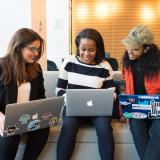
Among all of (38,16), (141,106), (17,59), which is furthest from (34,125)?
(38,16)

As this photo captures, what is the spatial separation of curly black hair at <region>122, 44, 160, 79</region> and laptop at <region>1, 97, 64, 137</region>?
0.60m

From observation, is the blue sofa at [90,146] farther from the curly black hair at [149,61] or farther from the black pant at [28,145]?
the curly black hair at [149,61]

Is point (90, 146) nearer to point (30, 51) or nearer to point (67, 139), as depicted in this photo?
point (67, 139)

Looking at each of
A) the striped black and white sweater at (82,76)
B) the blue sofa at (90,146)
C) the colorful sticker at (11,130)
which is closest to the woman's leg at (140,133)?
the blue sofa at (90,146)

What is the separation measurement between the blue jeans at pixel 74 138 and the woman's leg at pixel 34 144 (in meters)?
0.11

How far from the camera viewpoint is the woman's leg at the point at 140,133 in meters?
1.82

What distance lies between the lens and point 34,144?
1.84m

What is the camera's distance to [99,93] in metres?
1.85

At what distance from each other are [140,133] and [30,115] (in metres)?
0.67

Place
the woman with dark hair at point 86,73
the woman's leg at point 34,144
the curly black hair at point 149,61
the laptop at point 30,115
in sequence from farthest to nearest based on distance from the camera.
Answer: the curly black hair at point 149,61 < the woman with dark hair at point 86,73 < the woman's leg at point 34,144 < the laptop at point 30,115

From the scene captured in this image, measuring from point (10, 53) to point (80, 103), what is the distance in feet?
1.70

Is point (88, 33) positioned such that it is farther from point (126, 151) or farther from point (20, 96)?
point (126, 151)

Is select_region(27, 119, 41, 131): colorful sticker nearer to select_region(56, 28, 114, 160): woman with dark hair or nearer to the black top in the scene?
select_region(56, 28, 114, 160): woman with dark hair

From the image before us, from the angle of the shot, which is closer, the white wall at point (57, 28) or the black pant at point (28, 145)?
the black pant at point (28, 145)
